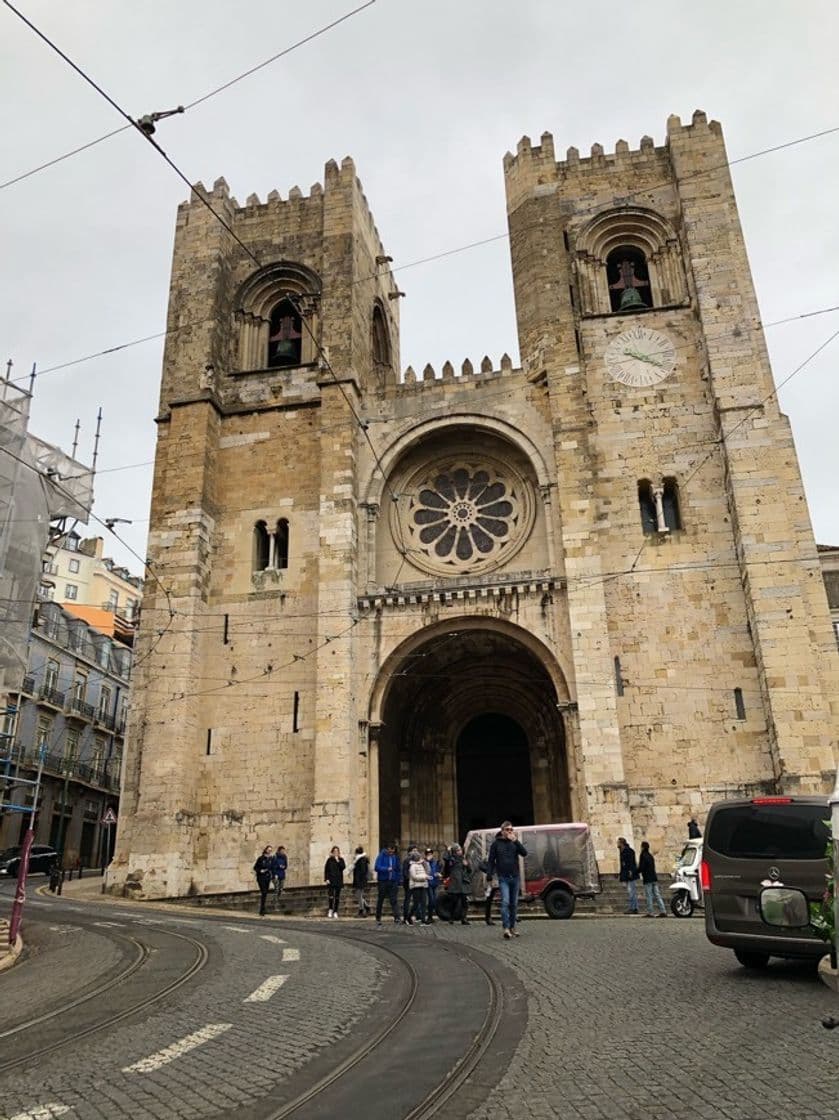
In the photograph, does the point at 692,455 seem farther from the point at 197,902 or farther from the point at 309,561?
the point at 197,902

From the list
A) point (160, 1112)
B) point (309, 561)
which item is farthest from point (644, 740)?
point (160, 1112)

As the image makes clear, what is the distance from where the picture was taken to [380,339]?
2788 centimetres

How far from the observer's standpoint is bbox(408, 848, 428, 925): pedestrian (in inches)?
515

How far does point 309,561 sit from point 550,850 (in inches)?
365

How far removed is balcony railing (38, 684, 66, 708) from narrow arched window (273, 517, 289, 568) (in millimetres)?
14774

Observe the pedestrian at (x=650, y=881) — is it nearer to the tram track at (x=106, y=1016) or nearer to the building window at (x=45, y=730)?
the tram track at (x=106, y=1016)

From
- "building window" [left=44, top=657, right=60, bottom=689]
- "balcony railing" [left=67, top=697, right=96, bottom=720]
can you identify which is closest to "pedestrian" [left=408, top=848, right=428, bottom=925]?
"building window" [left=44, top=657, right=60, bottom=689]

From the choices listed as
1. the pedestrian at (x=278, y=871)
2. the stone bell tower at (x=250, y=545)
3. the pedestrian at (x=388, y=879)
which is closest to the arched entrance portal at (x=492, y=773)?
the stone bell tower at (x=250, y=545)

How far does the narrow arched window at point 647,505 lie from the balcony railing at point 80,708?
23391 millimetres

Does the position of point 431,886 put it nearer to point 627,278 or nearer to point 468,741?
point 468,741

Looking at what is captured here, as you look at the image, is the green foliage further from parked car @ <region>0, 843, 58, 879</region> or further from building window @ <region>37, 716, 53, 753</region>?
building window @ <region>37, 716, 53, 753</region>

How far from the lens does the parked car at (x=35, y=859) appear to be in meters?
26.3

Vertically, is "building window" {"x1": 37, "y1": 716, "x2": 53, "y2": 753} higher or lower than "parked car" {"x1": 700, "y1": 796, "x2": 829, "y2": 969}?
higher

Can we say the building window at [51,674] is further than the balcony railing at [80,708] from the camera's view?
No
